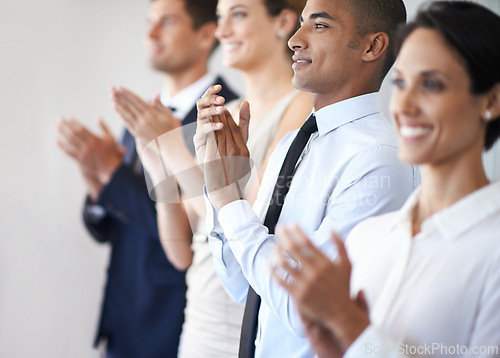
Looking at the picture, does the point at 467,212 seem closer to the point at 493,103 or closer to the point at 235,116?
the point at 493,103

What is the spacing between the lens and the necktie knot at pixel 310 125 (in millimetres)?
715

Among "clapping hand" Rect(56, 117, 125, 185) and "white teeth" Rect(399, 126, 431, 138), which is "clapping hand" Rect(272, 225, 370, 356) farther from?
"clapping hand" Rect(56, 117, 125, 185)

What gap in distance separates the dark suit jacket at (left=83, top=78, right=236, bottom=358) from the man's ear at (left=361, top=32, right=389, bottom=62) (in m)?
Result: 0.72

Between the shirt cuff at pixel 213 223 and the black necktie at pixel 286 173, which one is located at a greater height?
the black necktie at pixel 286 173

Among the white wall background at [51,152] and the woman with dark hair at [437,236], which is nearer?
the woman with dark hair at [437,236]

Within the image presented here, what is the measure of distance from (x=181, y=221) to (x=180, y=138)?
0.18 m

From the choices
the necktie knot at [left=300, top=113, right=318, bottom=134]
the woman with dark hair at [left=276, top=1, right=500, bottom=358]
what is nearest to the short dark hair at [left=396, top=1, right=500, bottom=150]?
the woman with dark hair at [left=276, top=1, right=500, bottom=358]

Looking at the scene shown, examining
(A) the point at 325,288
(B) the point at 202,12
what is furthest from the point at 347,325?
(B) the point at 202,12

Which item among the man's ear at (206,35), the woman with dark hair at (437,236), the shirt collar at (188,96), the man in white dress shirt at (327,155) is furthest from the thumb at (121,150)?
the woman with dark hair at (437,236)

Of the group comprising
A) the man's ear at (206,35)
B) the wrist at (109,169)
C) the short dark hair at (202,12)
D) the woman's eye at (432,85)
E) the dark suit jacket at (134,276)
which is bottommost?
the dark suit jacket at (134,276)

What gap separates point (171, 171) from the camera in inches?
37.1

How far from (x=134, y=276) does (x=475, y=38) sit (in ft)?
3.50

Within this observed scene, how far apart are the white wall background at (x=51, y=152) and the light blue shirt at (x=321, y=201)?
3.10 ft

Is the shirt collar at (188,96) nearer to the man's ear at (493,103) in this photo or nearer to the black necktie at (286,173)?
the black necktie at (286,173)
